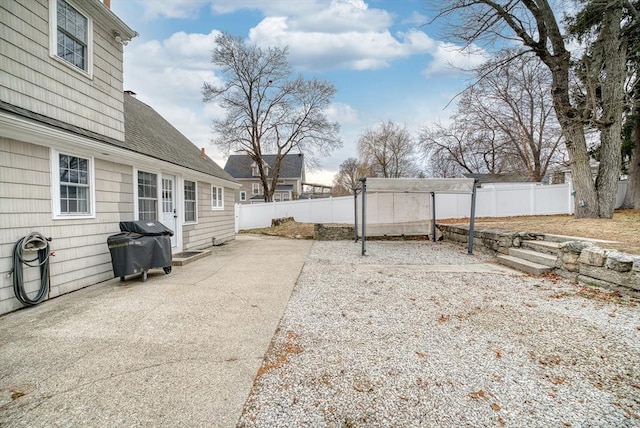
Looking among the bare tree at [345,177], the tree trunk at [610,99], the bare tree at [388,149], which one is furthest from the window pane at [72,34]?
the bare tree at [345,177]

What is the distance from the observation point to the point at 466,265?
6.50 metres

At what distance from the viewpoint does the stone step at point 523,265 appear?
5484mm

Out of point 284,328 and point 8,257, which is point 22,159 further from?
point 284,328

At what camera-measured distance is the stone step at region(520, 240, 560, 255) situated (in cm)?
584

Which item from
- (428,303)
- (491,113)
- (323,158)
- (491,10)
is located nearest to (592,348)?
(428,303)

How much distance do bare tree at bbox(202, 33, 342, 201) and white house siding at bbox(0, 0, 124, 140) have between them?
49.9 ft

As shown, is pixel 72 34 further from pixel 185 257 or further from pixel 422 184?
pixel 422 184

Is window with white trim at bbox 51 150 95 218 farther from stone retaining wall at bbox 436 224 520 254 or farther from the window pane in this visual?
stone retaining wall at bbox 436 224 520 254

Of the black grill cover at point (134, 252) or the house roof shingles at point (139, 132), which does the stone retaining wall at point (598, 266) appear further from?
the house roof shingles at point (139, 132)

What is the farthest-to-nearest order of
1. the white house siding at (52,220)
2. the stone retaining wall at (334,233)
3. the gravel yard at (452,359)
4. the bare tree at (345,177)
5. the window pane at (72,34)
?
the bare tree at (345,177) → the stone retaining wall at (334,233) → the window pane at (72,34) → the white house siding at (52,220) → the gravel yard at (452,359)

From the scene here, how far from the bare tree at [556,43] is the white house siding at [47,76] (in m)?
9.80

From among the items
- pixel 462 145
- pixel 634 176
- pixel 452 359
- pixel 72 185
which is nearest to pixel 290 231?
pixel 72 185

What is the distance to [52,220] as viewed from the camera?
14.2 ft

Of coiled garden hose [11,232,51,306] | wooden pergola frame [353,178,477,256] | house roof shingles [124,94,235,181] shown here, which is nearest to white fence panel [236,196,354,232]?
wooden pergola frame [353,178,477,256]
